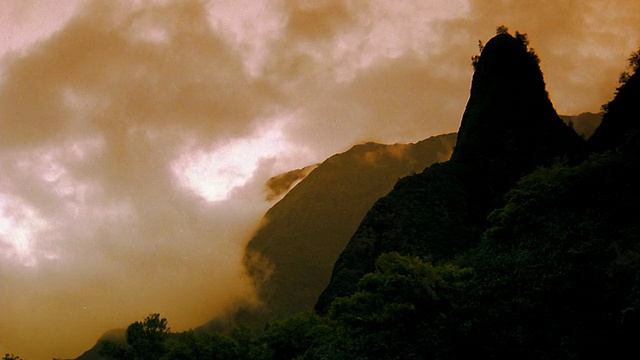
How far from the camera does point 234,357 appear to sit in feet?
122

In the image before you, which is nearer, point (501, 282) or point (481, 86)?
point (501, 282)

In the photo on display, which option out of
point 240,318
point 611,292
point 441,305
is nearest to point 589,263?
point 611,292

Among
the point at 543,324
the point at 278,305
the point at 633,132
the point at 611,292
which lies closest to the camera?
the point at 611,292

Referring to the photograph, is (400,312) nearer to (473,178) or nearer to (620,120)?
(620,120)

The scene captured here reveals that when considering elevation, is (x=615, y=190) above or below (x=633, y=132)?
below

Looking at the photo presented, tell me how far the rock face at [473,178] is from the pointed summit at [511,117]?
0.11 m

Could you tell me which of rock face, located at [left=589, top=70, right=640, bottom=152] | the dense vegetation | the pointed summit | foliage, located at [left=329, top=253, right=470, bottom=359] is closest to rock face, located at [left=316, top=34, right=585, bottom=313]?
the pointed summit

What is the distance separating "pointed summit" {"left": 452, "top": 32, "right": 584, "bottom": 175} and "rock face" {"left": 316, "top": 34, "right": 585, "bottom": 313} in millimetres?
105

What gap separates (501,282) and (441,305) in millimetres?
2740

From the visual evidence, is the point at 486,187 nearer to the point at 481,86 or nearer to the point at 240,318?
the point at 481,86

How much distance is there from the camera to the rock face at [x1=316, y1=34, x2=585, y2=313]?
1700 inches

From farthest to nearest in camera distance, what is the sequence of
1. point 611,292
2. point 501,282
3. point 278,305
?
point 278,305 < point 501,282 < point 611,292

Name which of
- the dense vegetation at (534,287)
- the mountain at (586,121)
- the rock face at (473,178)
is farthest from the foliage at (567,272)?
the mountain at (586,121)

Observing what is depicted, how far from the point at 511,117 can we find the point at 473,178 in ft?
32.3
